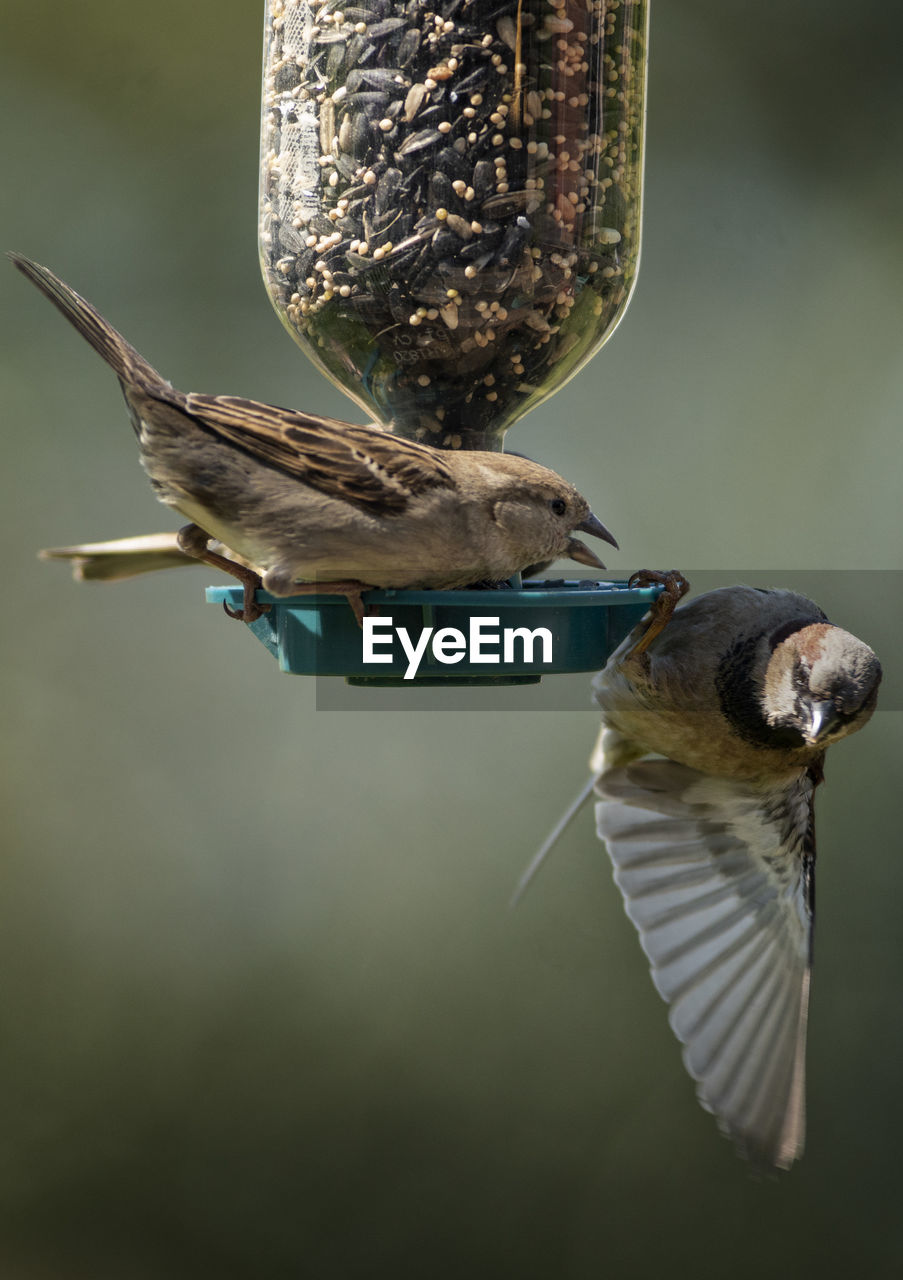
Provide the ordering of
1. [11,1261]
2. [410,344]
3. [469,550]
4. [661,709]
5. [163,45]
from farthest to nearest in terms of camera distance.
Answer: [11,1261], [163,45], [661,709], [410,344], [469,550]

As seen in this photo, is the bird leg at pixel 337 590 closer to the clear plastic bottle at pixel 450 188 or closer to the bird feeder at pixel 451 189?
the bird feeder at pixel 451 189

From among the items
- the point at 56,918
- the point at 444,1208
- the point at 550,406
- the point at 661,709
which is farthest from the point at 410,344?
the point at 444,1208

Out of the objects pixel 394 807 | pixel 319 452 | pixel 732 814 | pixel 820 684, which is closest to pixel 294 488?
pixel 319 452

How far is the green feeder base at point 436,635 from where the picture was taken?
2072mm

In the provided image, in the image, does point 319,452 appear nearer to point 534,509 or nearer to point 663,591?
point 534,509

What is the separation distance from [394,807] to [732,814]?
2.36 meters

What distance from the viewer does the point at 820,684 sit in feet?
8.61

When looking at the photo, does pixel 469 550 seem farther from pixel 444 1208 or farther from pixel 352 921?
pixel 444 1208

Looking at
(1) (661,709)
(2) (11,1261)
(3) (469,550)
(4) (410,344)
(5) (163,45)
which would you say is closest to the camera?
(3) (469,550)

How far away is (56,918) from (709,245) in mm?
3998

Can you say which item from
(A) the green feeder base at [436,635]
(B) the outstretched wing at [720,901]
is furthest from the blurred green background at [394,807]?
(A) the green feeder base at [436,635]

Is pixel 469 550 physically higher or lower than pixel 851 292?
lower

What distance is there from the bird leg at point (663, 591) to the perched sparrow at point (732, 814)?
0.09m

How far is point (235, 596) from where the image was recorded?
226cm
